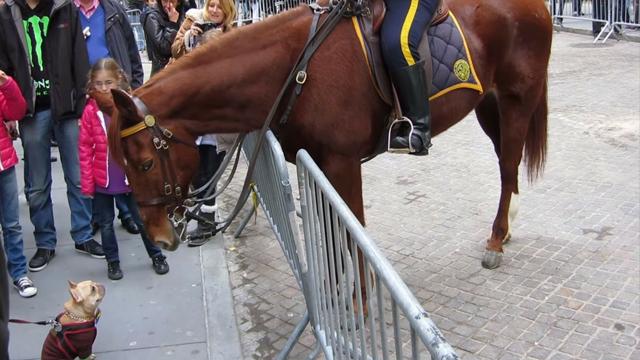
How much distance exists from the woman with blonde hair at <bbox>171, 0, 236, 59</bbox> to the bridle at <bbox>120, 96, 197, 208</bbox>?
2.39m

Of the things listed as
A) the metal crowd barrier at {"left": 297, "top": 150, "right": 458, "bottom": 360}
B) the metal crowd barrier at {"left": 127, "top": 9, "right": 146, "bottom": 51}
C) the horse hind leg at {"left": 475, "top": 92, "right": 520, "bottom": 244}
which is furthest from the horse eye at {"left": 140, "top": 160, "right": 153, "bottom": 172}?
the metal crowd barrier at {"left": 127, "top": 9, "right": 146, "bottom": 51}

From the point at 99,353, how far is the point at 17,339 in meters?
0.59

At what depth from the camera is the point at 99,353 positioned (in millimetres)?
3816

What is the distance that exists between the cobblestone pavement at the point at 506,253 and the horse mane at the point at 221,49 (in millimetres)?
1602

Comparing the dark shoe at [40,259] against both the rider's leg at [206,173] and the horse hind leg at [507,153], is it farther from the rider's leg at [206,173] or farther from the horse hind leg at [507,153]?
the horse hind leg at [507,153]

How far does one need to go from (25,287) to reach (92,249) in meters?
0.71

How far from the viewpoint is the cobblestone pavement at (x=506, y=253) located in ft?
12.6

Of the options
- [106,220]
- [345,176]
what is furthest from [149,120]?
[106,220]

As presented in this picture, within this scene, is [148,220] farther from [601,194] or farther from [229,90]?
[601,194]

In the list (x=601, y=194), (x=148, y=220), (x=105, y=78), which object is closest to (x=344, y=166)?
(x=148, y=220)

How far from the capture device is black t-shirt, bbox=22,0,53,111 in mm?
4551

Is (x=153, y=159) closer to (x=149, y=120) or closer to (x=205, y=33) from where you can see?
(x=149, y=120)

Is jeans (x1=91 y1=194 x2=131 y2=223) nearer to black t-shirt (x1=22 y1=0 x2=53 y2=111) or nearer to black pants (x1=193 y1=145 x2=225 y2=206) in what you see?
black pants (x1=193 y1=145 x2=225 y2=206)

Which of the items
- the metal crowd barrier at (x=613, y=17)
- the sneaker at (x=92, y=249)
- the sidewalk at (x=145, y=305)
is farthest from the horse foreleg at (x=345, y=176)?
the metal crowd barrier at (x=613, y=17)
